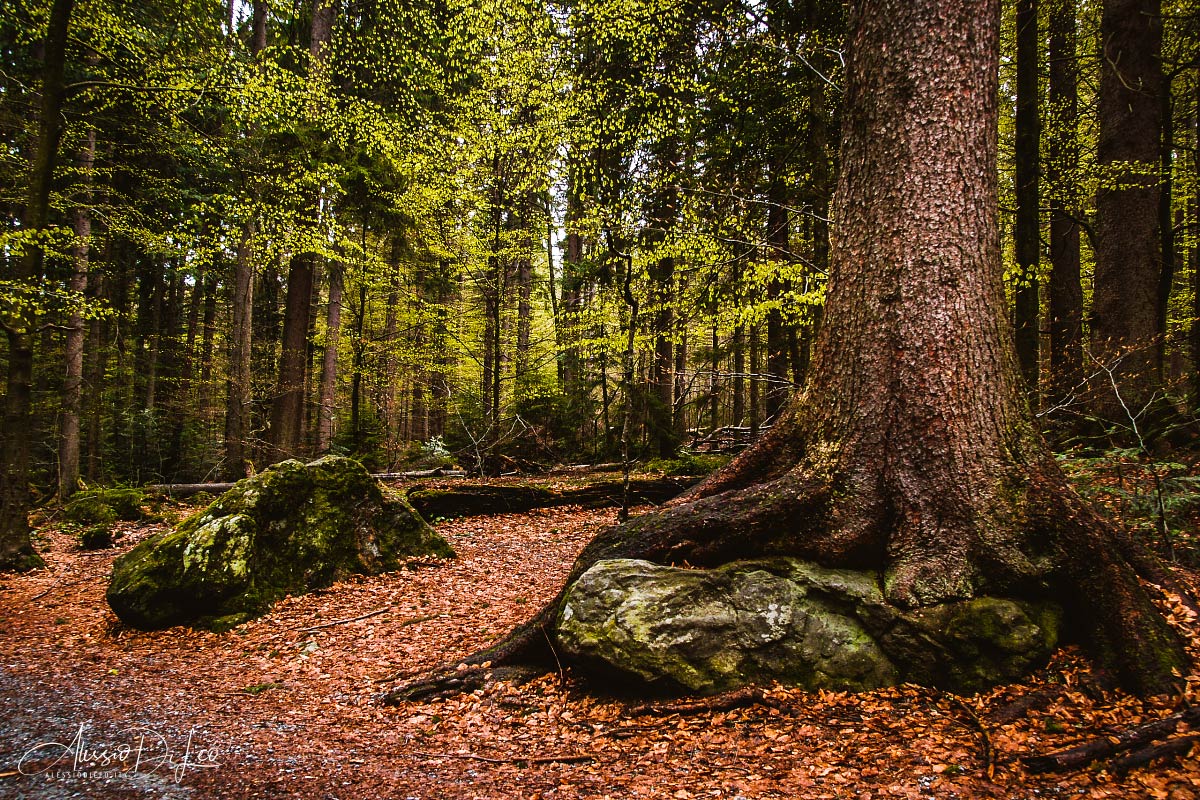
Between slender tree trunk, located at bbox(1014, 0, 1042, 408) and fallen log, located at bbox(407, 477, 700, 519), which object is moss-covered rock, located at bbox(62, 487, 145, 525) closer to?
fallen log, located at bbox(407, 477, 700, 519)

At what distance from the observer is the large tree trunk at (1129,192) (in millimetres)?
7285

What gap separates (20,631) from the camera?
593 centimetres

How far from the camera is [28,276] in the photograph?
734 centimetres

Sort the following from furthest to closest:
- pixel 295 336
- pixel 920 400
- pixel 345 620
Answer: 1. pixel 295 336
2. pixel 345 620
3. pixel 920 400

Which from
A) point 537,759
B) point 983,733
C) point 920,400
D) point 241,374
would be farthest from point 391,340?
point 983,733

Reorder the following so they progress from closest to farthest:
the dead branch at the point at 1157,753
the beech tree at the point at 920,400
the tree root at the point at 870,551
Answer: the dead branch at the point at 1157,753 < the tree root at the point at 870,551 < the beech tree at the point at 920,400

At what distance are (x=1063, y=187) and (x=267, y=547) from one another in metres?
14.6

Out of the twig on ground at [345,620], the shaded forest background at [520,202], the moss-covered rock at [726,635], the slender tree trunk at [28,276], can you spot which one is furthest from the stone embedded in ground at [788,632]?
the slender tree trunk at [28,276]

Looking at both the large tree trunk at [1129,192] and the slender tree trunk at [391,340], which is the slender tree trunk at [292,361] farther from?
the large tree trunk at [1129,192]

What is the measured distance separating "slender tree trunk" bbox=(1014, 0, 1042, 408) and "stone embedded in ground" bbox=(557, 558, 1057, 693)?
681cm

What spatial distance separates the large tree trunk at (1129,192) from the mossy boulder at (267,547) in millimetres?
10373

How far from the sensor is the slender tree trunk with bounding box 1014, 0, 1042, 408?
8.33 metres

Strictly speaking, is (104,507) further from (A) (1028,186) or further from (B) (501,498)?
(A) (1028,186)

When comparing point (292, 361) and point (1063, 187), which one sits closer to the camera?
point (1063, 187)
